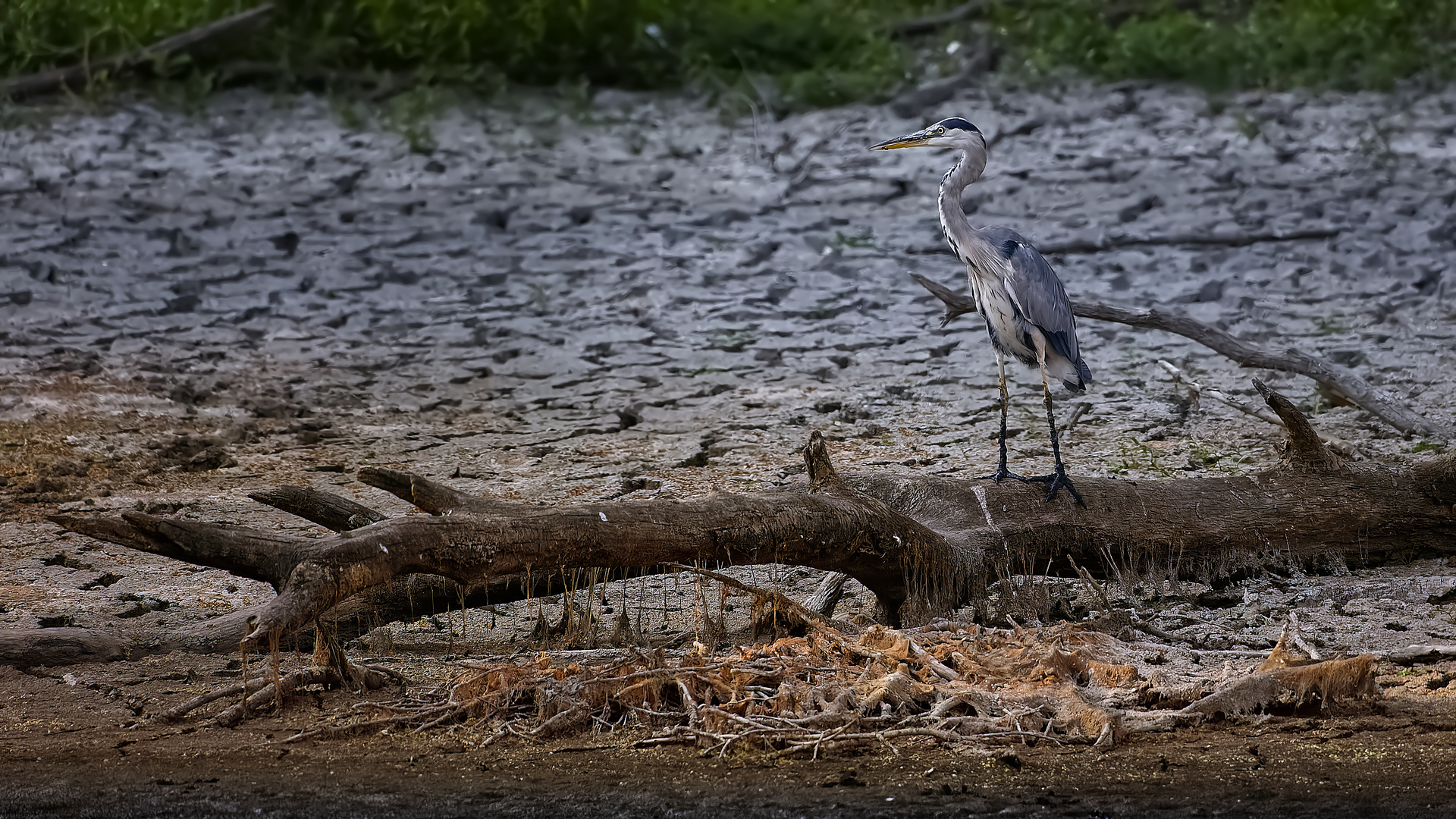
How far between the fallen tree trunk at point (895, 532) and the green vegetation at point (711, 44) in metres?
6.49

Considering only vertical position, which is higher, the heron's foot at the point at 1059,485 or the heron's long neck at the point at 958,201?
the heron's long neck at the point at 958,201

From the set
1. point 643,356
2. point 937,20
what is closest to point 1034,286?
point 643,356

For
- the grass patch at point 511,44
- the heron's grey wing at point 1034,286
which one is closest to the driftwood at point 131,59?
the grass patch at point 511,44

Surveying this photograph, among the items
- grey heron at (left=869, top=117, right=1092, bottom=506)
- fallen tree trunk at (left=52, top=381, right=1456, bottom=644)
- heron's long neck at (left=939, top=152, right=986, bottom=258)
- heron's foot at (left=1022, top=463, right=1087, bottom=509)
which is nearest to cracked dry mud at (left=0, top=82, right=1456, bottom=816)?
fallen tree trunk at (left=52, top=381, right=1456, bottom=644)

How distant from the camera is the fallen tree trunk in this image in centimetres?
304

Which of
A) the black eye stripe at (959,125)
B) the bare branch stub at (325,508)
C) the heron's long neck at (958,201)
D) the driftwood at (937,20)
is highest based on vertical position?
the driftwood at (937,20)

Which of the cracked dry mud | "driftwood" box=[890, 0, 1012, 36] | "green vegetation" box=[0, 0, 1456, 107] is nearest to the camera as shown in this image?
the cracked dry mud

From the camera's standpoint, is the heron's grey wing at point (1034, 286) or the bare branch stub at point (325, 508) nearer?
the bare branch stub at point (325, 508)

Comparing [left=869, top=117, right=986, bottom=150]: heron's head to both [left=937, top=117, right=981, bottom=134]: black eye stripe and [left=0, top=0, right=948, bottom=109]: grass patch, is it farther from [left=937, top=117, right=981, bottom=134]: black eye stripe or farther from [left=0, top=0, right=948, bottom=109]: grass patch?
[left=0, top=0, right=948, bottom=109]: grass patch

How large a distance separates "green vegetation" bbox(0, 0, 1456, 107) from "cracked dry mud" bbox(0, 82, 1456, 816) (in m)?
0.37

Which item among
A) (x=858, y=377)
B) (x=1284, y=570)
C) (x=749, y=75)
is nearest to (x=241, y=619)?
(x=1284, y=570)

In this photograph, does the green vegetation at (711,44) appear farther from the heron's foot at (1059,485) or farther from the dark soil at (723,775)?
the dark soil at (723,775)

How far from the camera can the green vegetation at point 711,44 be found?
33.9 ft

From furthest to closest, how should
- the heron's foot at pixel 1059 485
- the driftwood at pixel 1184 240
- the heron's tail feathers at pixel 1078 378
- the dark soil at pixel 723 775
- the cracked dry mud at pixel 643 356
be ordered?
the driftwood at pixel 1184 240, the heron's tail feathers at pixel 1078 378, the heron's foot at pixel 1059 485, the cracked dry mud at pixel 643 356, the dark soil at pixel 723 775
